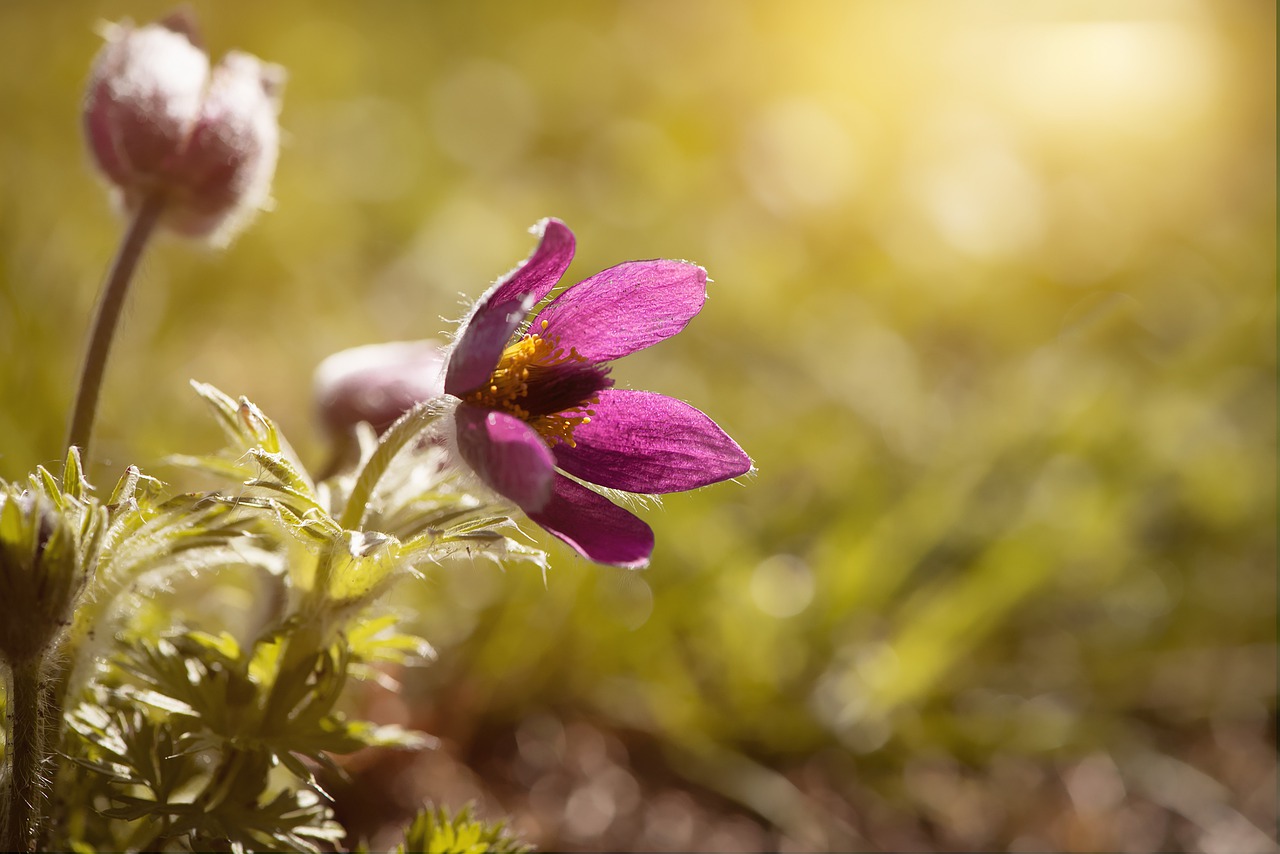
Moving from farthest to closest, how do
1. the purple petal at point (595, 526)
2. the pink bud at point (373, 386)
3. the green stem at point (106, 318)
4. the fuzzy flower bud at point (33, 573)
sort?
the pink bud at point (373, 386) < the green stem at point (106, 318) < the purple petal at point (595, 526) < the fuzzy flower bud at point (33, 573)

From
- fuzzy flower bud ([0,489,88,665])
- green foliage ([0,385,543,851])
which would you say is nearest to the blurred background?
green foliage ([0,385,543,851])

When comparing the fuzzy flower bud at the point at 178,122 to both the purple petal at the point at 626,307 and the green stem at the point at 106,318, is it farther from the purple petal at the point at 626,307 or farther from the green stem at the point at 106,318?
the purple petal at the point at 626,307

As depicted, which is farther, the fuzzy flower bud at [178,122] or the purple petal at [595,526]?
the fuzzy flower bud at [178,122]

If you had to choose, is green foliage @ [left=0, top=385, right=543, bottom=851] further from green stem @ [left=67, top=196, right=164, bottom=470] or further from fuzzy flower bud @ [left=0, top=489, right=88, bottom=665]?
green stem @ [left=67, top=196, right=164, bottom=470]

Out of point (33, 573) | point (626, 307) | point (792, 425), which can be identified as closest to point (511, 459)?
point (626, 307)

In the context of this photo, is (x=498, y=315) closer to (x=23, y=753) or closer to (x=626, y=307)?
(x=626, y=307)

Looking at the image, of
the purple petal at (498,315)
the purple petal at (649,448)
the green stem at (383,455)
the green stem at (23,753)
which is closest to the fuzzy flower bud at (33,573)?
the green stem at (23,753)
